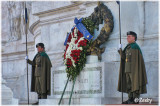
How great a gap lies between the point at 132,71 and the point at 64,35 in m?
6.93

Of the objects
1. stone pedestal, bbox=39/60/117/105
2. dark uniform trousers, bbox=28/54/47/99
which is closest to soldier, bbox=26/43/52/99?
dark uniform trousers, bbox=28/54/47/99

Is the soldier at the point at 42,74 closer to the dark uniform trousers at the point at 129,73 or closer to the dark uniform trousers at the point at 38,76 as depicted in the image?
the dark uniform trousers at the point at 38,76

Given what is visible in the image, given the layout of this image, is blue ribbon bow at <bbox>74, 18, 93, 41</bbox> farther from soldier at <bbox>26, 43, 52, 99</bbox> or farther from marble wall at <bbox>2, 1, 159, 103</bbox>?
soldier at <bbox>26, 43, 52, 99</bbox>

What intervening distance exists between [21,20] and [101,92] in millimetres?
13662

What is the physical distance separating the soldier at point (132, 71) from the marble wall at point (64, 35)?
870 millimetres

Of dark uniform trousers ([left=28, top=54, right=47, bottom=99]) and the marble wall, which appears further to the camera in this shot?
dark uniform trousers ([left=28, top=54, right=47, bottom=99])

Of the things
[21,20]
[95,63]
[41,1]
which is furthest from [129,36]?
[21,20]

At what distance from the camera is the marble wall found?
15.3 meters

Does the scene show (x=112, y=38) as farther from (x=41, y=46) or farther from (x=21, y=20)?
(x=21, y=20)

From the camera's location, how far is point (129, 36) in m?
14.5

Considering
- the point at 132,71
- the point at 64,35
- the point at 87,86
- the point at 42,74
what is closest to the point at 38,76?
the point at 42,74

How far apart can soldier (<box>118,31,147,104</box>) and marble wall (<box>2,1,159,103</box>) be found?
2.85ft

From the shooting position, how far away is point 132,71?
556 inches

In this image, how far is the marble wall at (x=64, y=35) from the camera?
1534cm
